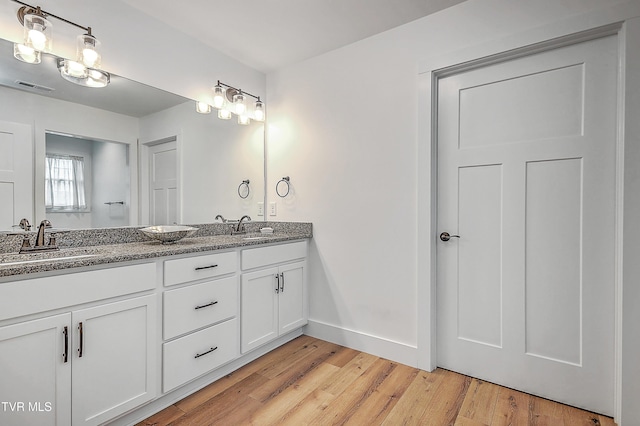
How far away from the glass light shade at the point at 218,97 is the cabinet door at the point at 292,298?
1.39 m

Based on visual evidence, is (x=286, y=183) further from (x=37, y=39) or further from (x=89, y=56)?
(x=37, y=39)

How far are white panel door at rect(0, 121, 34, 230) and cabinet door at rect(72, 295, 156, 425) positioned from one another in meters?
0.76

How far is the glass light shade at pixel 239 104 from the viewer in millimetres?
2657

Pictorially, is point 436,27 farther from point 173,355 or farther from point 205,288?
point 173,355

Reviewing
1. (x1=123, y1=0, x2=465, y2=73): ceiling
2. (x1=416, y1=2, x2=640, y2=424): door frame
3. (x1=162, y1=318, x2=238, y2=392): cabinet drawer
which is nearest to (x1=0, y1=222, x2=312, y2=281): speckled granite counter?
(x1=162, y1=318, x2=238, y2=392): cabinet drawer

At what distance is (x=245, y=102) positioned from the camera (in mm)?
2838

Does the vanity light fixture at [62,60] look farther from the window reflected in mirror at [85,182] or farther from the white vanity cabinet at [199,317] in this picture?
the white vanity cabinet at [199,317]

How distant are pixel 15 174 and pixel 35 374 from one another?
1050 mm

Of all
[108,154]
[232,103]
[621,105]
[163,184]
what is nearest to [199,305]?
[163,184]

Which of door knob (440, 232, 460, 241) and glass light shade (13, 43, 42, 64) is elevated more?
glass light shade (13, 43, 42, 64)

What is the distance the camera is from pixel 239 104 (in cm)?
268

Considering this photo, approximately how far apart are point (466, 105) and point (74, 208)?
8.15ft

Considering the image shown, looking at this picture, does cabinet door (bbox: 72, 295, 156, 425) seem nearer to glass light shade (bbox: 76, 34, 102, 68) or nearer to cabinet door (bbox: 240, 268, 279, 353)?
cabinet door (bbox: 240, 268, 279, 353)

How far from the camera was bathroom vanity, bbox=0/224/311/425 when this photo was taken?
1234 mm
